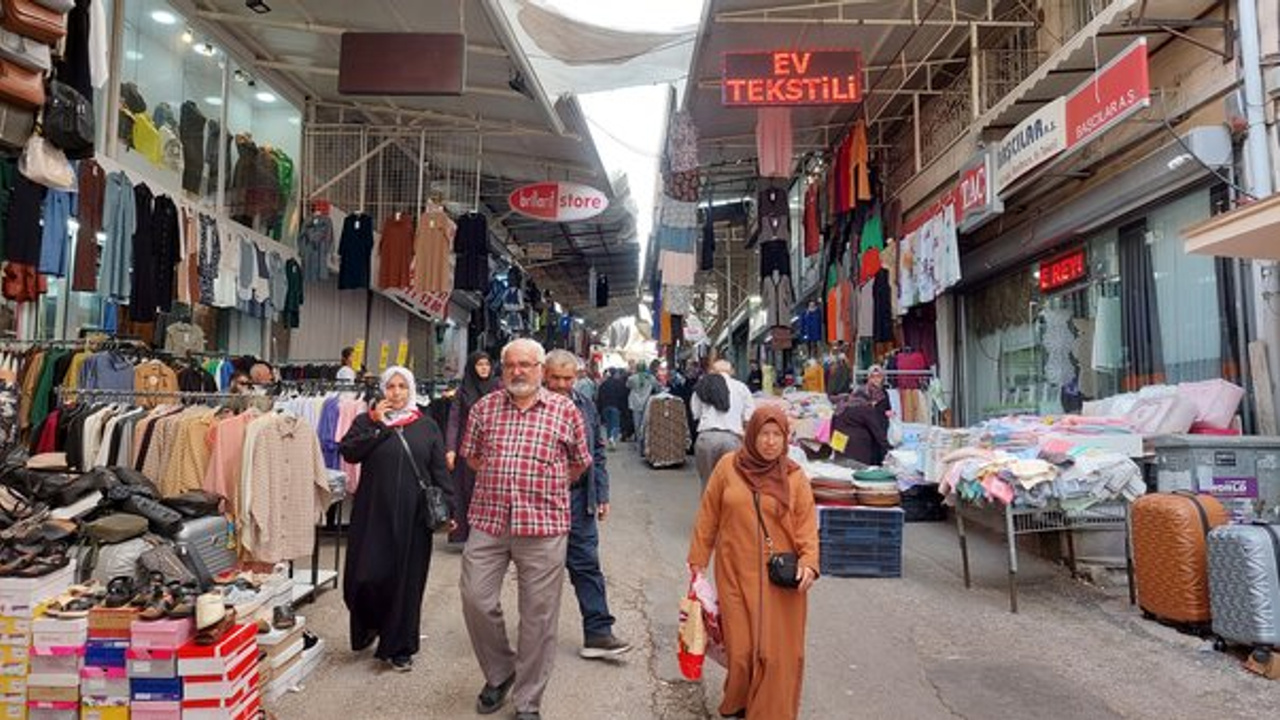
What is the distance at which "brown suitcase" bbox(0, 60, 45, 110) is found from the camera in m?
4.45

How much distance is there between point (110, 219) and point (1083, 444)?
28.3ft

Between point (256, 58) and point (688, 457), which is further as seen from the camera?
point (688, 457)

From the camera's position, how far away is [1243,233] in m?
5.21

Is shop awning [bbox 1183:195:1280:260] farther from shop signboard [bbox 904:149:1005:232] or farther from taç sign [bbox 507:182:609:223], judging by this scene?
taç sign [bbox 507:182:609:223]

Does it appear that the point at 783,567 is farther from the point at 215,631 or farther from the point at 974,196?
the point at 974,196

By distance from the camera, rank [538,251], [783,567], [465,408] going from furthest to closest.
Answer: [538,251]
[465,408]
[783,567]

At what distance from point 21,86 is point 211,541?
2.64 meters

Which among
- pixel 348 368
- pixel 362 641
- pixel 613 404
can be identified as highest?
pixel 348 368

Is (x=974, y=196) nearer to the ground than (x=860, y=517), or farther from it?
farther from it

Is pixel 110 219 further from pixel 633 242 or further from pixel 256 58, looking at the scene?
pixel 633 242

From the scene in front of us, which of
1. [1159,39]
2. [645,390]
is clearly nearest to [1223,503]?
[1159,39]

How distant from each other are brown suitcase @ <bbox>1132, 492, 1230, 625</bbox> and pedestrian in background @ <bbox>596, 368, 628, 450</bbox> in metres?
14.6

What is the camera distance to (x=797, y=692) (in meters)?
3.72

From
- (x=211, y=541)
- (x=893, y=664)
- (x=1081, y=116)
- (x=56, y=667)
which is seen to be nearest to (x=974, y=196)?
(x=1081, y=116)
